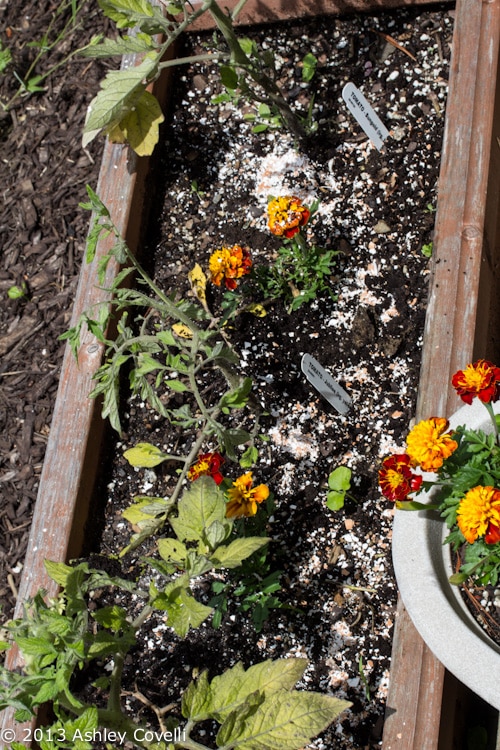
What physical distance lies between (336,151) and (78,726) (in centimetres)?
156

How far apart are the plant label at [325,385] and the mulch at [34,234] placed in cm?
79

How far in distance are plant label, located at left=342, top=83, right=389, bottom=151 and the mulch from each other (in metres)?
0.82

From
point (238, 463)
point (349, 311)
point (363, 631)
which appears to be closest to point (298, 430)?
point (238, 463)

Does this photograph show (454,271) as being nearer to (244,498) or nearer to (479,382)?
(479,382)

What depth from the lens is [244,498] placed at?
175 cm

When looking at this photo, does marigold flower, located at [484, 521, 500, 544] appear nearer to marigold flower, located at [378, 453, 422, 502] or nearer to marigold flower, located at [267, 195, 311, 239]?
marigold flower, located at [378, 453, 422, 502]

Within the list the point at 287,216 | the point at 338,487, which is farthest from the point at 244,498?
the point at 287,216

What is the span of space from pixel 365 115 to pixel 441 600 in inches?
47.0

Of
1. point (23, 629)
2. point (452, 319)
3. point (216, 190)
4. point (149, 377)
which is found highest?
point (216, 190)

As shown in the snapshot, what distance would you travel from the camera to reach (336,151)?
2.23 meters

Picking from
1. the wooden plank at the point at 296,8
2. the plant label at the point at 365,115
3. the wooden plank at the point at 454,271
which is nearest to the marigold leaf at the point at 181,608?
the wooden plank at the point at 454,271

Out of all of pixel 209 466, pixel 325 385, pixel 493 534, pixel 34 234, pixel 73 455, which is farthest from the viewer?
pixel 34 234

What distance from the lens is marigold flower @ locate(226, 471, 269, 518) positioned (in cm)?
175

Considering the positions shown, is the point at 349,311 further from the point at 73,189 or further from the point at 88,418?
the point at 73,189
